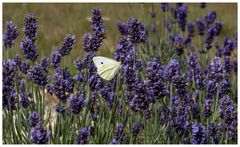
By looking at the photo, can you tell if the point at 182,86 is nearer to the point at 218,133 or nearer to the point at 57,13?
the point at 218,133

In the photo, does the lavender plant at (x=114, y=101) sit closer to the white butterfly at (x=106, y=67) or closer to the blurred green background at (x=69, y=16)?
the white butterfly at (x=106, y=67)

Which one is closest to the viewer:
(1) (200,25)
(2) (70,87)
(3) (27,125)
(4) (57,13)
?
(2) (70,87)

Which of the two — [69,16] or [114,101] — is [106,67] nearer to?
[114,101]

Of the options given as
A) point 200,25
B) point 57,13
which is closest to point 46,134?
point 200,25

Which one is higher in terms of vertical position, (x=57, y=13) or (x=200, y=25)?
(x=57, y=13)

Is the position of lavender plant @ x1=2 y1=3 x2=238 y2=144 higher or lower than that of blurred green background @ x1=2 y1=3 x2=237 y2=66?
lower

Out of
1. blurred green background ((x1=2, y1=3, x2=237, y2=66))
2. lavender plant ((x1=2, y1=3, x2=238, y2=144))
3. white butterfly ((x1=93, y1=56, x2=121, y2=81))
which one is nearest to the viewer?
lavender plant ((x1=2, y1=3, x2=238, y2=144))

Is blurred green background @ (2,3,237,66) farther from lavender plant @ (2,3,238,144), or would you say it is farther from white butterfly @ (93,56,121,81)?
white butterfly @ (93,56,121,81)

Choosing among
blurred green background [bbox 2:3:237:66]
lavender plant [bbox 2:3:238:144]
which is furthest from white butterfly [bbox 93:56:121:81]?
blurred green background [bbox 2:3:237:66]

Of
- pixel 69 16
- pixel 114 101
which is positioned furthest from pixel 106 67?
pixel 69 16
